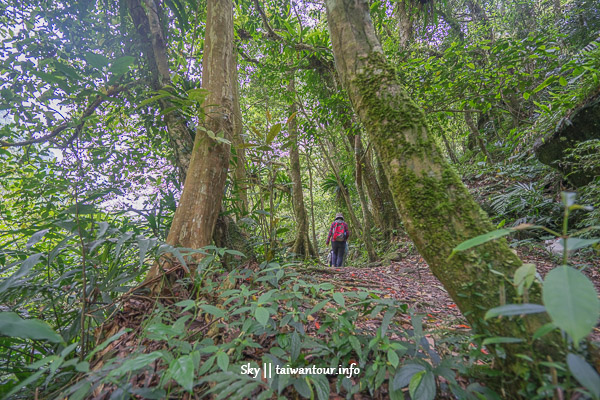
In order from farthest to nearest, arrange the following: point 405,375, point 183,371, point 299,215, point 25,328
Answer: point 299,215 → point 405,375 → point 183,371 → point 25,328

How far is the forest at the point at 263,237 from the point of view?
2.54 ft

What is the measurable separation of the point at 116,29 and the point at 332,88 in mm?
3630

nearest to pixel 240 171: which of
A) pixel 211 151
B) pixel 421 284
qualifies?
pixel 211 151

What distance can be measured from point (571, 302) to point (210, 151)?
214cm

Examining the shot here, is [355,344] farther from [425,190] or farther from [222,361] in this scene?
[425,190]

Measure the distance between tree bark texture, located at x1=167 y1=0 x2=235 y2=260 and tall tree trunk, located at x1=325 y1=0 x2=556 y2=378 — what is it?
1012 millimetres

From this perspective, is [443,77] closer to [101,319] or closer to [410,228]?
[410,228]

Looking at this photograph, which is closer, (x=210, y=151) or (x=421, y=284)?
(x=210, y=151)

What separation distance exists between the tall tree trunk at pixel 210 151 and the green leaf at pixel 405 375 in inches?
61.0

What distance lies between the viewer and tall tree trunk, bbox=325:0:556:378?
2.80 feet

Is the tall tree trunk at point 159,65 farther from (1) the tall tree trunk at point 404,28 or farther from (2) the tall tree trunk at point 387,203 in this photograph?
(2) the tall tree trunk at point 387,203

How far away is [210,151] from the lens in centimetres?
212

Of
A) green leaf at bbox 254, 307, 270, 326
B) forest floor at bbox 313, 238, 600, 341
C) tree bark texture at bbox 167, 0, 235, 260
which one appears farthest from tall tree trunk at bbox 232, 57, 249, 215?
green leaf at bbox 254, 307, 270, 326

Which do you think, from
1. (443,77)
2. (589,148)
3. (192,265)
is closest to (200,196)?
(192,265)
